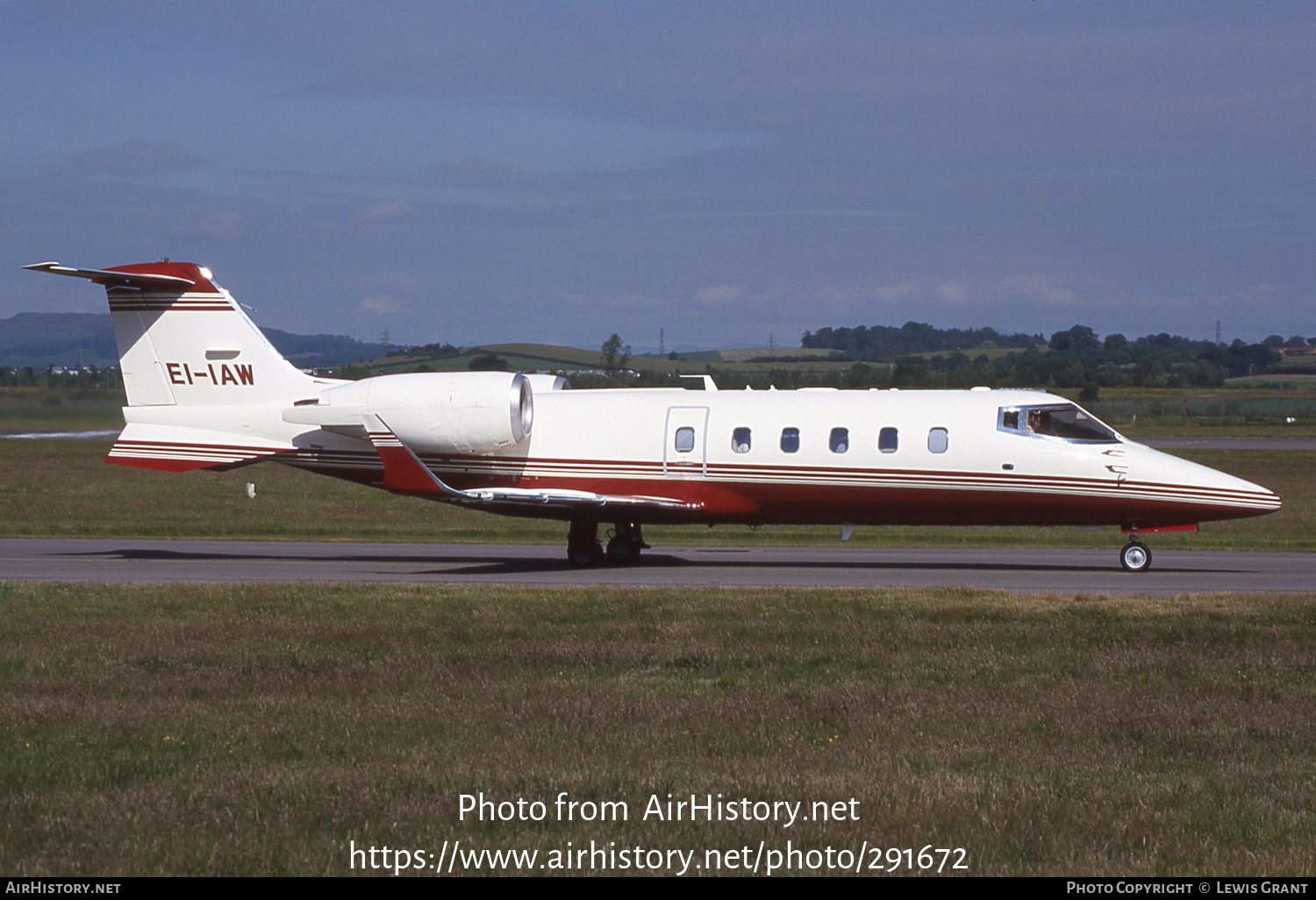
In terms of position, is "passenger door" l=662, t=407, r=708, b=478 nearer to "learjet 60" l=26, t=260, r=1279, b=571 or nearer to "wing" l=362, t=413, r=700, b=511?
"learjet 60" l=26, t=260, r=1279, b=571

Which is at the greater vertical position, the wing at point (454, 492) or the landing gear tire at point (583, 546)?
the wing at point (454, 492)

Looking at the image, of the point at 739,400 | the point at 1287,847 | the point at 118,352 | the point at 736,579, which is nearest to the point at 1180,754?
the point at 1287,847

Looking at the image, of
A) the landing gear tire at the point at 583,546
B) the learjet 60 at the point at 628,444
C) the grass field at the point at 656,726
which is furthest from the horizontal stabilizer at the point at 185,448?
the grass field at the point at 656,726

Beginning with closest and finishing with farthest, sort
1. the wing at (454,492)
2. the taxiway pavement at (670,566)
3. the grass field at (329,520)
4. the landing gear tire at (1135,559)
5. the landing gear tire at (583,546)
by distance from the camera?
the taxiway pavement at (670,566) < the landing gear tire at (1135,559) < the wing at (454,492) < the landing gear tire at (583,546) < the grass field at (329,520)

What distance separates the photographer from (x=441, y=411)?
23562 mm

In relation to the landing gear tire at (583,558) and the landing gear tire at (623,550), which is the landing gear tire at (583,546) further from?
the landing gear tire at (623,550)

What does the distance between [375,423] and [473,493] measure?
223 centimetres

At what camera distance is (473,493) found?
22844mm

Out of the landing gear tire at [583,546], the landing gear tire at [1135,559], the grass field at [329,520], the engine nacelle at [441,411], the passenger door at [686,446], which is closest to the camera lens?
the landing gear tire at [1135,559]

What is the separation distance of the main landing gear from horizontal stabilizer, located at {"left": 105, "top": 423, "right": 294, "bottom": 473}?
5364 mm

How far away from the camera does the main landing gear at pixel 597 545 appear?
78.7ft

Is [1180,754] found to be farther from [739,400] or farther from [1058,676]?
[739,400]

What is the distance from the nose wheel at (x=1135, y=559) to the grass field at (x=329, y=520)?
5.49 metres

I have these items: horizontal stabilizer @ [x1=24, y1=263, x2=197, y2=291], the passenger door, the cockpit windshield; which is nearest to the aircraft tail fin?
horizontal stabilizer @ [x1=24, y1=263, x2=197, y2=291]
